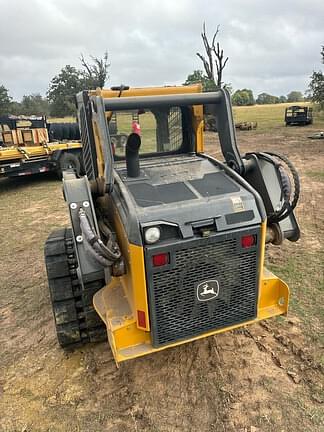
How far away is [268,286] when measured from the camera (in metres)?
3.14

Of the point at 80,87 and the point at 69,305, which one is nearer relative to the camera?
the point at 69,305

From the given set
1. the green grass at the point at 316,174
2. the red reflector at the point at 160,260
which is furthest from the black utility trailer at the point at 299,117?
the red reflector at the point at 160,260

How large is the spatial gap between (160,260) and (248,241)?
0.72 m

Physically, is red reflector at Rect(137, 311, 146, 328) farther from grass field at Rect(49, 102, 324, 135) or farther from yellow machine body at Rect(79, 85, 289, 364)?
grass field at Rect(49, 102, 324, 135)

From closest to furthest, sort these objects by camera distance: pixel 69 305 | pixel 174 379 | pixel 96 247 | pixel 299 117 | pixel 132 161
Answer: pixel 96 247 → pixel 174 379 → pixel 132 161 → pixel 69 305 → pixel 299 117

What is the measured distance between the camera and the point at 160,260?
263cm

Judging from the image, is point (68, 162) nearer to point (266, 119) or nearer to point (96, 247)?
point (96, 247)

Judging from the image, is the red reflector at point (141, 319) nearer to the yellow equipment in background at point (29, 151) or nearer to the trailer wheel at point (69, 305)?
the trailer wheel at point (69, 305)

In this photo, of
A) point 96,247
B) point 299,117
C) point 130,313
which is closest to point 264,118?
point 299,117

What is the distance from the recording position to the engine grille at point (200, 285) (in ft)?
8.83

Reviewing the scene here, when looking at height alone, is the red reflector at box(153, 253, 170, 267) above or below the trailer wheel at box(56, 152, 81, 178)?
above

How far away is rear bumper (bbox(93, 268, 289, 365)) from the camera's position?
281cm

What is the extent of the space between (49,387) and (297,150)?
13.9m

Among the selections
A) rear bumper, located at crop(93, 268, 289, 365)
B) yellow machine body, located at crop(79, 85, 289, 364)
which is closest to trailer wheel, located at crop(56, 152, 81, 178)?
yellow machine body, located at crop(79, 85, 289, 364)
